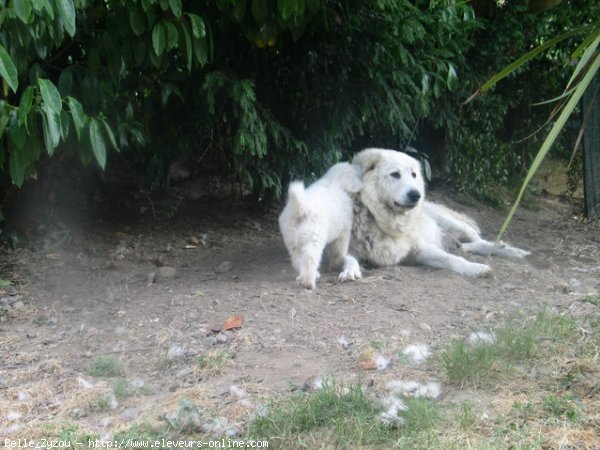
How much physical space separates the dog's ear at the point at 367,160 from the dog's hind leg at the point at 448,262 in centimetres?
75

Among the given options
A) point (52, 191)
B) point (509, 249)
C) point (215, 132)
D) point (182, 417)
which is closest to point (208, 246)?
point (215, 132)

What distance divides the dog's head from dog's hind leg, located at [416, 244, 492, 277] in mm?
382

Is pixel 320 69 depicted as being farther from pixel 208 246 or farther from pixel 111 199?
pixel 111 199

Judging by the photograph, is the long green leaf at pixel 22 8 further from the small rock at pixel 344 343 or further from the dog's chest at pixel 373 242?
the dog's chest at pixel 373 242

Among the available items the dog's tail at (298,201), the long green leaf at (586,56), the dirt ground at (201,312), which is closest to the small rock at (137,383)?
the dirt ground at (201,312)

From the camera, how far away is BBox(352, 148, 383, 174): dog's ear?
18.5ft

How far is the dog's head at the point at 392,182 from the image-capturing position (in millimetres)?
5457

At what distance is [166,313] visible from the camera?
439cm

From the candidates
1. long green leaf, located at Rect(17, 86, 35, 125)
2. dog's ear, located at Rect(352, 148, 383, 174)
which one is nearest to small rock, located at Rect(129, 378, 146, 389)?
long green leaf, located at Rect(17, 86, 35, 125)

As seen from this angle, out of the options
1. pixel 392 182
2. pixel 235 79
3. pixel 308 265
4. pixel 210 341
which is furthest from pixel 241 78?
Result: pixel 210 341

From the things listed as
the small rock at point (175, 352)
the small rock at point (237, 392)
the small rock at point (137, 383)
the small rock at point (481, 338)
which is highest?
the small rock at point (481, 338)

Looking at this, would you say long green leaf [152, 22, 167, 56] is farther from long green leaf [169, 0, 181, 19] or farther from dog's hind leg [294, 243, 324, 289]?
dog's hind leg [294, 243, 324, 289]

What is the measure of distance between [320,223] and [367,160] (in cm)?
102

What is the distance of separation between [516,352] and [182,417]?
5.07 ft
